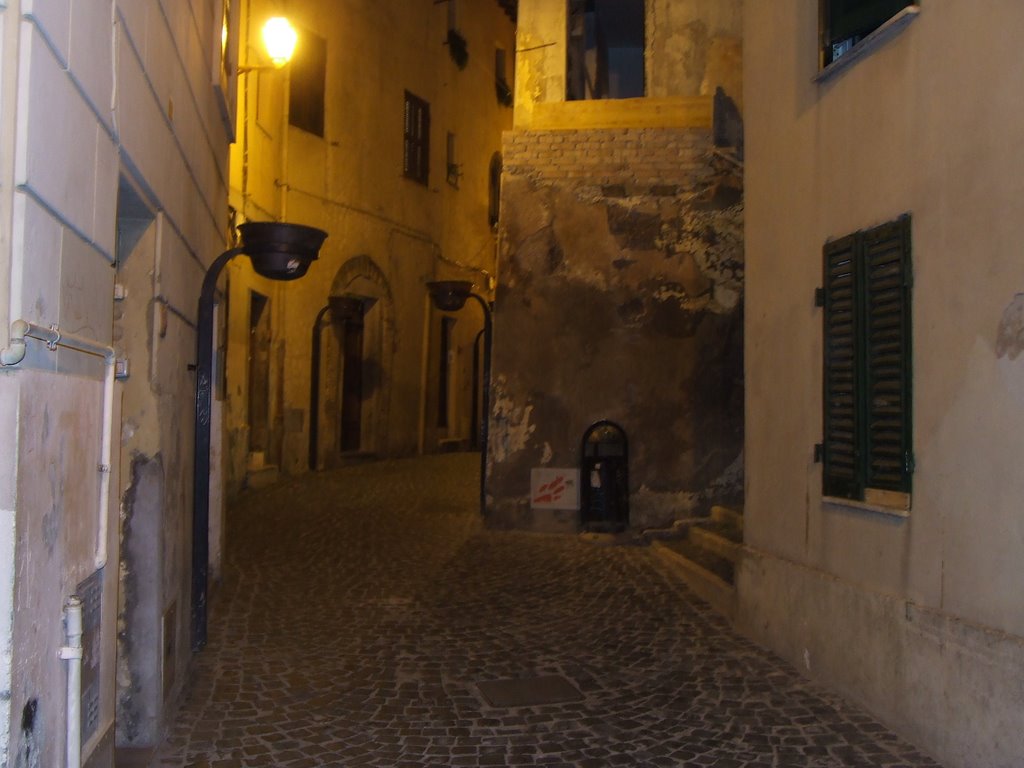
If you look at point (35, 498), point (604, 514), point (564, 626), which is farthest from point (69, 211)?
point (604, 514)

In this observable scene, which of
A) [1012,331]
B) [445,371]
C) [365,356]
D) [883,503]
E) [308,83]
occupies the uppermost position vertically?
[308,83]

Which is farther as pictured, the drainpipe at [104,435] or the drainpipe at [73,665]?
the drainpipe at [104,435]

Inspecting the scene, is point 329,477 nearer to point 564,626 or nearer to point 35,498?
point 564,626

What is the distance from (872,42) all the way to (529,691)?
403 cm

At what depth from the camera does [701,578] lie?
8.03 metres

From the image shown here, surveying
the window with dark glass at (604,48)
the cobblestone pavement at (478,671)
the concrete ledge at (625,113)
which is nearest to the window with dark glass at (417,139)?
the window with dark glass at (604,48)

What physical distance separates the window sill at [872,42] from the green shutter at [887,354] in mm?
995

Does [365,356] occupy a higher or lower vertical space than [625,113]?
lower

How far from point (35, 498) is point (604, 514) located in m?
8.63

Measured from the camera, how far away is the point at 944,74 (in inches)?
181

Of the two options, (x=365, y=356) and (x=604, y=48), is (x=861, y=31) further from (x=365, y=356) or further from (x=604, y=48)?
(x=365, y=356)

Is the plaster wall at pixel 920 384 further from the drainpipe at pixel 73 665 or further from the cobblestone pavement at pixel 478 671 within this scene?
the drainpipe at pixel 73 665

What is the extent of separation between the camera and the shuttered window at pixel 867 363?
4.93 metres

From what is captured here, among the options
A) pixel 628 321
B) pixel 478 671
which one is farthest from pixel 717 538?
pixel 478 671
